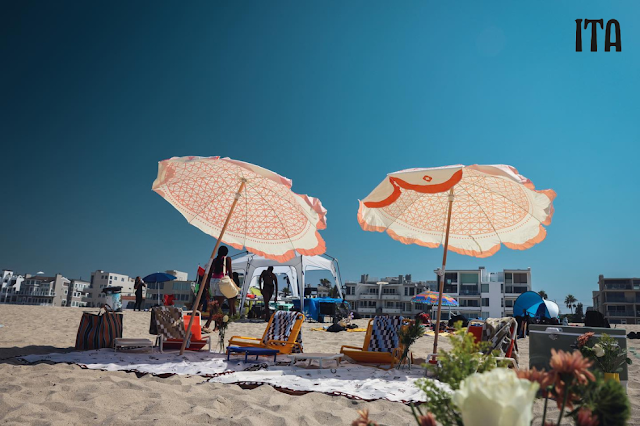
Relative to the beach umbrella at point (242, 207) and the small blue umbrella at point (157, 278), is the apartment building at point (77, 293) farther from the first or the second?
the beach umbrella at point (242, 207)

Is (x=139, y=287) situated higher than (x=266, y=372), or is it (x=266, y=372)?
(x=139, y=287)

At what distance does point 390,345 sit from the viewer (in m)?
7.54

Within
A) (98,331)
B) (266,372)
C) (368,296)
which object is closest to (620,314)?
(368,296)

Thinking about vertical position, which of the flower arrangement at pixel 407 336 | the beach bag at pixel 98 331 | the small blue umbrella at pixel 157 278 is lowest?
the beach bag at pixel 98 331

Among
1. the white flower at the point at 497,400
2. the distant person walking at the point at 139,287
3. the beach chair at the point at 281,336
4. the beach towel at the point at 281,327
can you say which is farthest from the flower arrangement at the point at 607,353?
the distant person walking at the point at 139,287

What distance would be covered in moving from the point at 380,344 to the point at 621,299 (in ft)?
240

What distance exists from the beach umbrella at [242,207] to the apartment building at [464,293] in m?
50.1

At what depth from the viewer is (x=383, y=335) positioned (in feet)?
25.1

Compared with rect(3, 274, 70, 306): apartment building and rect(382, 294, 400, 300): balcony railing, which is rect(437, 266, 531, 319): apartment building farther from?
rect(3, 274, 70, 306): apartment building

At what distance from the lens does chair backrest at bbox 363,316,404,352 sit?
24.8ft

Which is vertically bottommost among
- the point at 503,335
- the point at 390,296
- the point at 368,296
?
the point at 503,335

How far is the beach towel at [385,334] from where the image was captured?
24.8 feet

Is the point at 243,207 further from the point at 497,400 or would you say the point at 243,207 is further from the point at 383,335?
the point at 497,400

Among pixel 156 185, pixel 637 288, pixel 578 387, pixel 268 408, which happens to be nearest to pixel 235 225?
pixel 156 185
